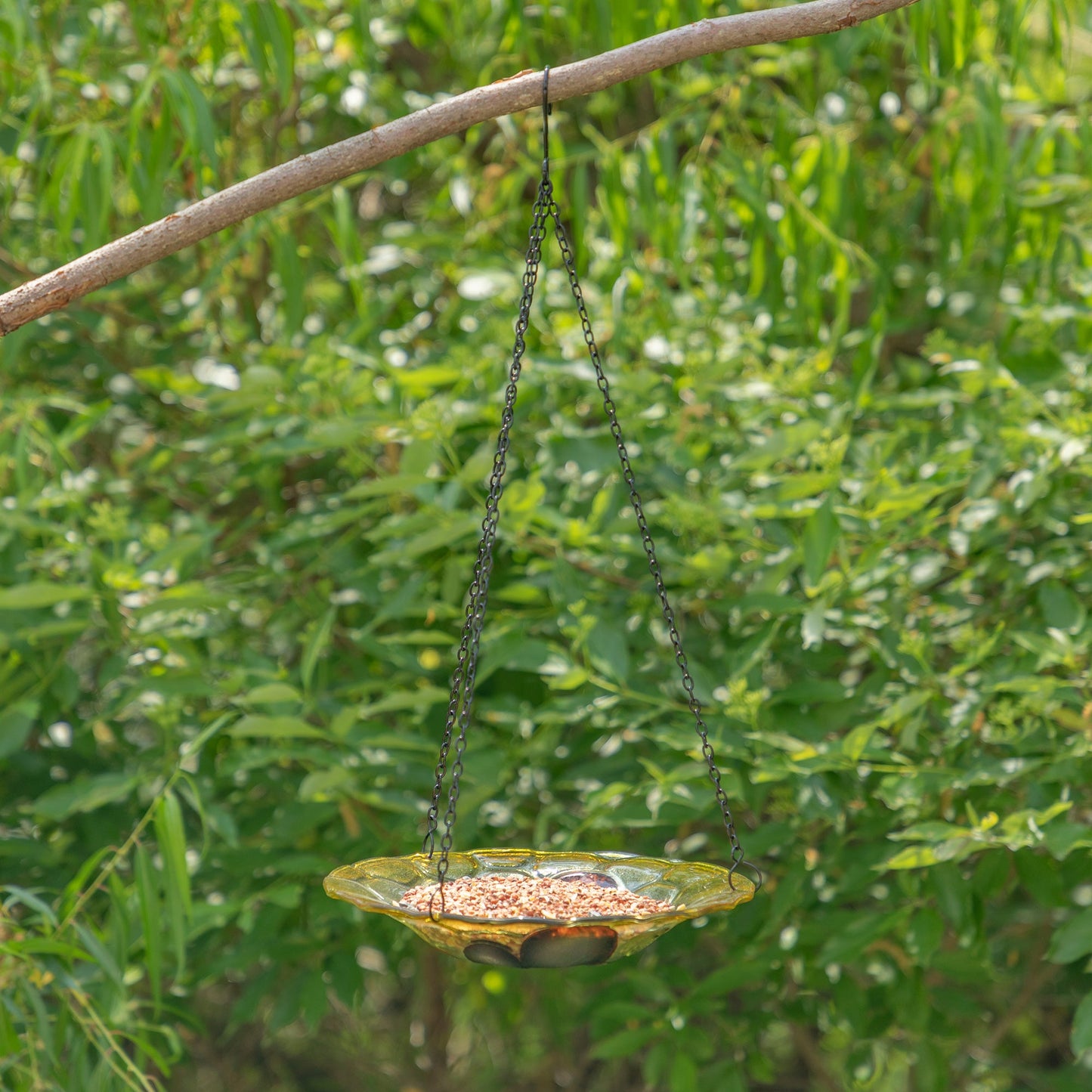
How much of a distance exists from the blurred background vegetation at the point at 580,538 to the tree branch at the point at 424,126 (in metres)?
0.64

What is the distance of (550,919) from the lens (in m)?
1.22

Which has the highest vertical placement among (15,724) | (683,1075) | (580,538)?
(580,538)

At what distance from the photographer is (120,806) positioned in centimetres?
240

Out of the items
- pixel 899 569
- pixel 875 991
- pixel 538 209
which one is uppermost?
pixel 538 209

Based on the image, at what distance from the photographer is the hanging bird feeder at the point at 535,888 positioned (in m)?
1.24

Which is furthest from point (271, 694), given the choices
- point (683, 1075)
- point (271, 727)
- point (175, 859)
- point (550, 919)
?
point (683, 1075)

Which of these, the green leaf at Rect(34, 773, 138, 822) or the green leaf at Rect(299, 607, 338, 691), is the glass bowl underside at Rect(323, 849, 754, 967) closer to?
the green leaf at Rect(299, 607, 338, 691)

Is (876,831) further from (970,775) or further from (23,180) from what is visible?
(23,180)

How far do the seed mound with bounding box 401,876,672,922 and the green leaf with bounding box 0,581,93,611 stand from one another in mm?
829

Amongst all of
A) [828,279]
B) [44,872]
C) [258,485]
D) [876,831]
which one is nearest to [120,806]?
[44,872]

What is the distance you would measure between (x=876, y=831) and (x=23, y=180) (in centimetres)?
253

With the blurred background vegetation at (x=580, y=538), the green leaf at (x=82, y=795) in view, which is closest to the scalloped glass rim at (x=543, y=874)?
the blurred background vegetation at (x=580, y=538)

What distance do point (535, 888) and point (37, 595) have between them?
963 mm

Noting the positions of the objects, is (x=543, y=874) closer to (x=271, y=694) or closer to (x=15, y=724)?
(x=271, y=694)
